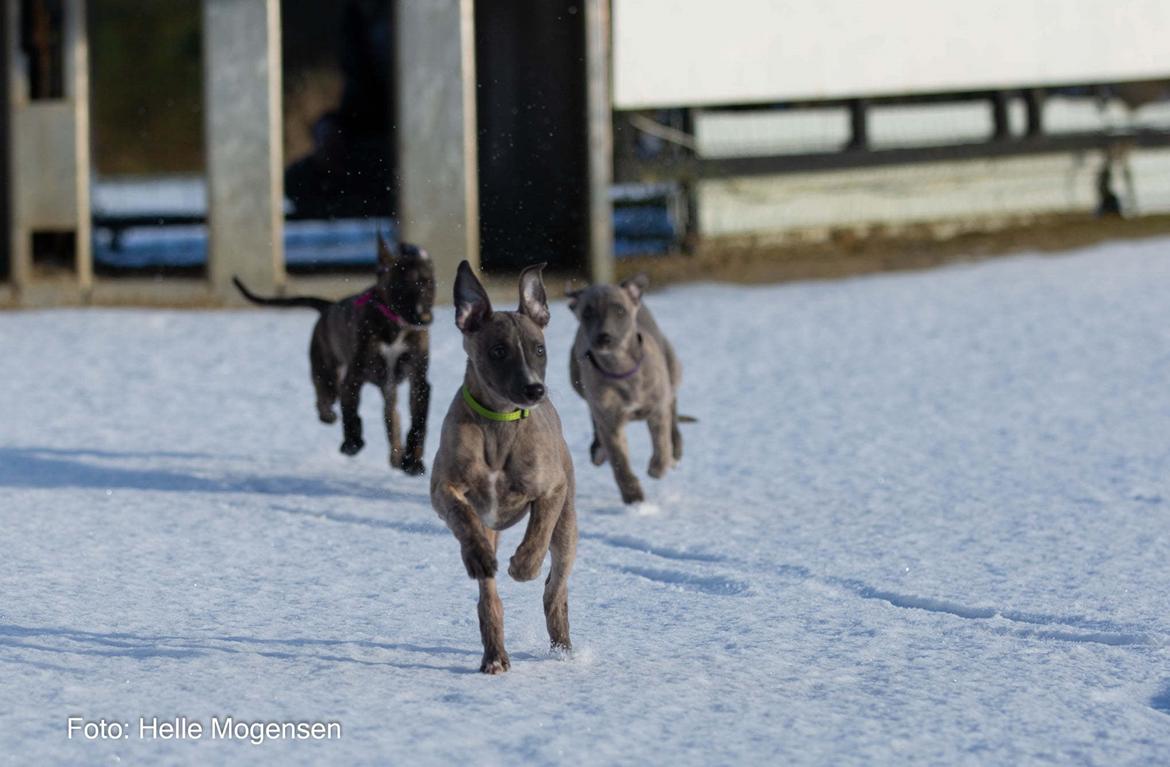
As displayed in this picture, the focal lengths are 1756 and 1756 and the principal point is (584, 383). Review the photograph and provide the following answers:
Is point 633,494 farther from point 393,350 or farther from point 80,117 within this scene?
point 80,117

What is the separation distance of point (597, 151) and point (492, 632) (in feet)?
31.8

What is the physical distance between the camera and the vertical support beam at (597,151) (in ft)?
46.6

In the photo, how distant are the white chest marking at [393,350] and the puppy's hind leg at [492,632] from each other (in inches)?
124

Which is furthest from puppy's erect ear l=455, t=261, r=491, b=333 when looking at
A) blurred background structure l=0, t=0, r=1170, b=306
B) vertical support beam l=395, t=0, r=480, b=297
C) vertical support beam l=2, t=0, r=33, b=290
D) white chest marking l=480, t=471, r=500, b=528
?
vertical support beam l=2, t=0, r=33, b=290

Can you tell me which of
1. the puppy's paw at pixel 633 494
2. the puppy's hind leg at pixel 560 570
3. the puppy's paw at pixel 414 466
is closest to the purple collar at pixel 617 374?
the puppy's paw at pixel 633 494

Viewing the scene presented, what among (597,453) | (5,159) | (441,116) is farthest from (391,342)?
(5,159)

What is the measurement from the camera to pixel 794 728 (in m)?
4.46

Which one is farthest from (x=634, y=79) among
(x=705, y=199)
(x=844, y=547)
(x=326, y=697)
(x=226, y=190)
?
(x=326, y=697)

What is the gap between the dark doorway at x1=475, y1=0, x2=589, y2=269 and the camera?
49.8 ft

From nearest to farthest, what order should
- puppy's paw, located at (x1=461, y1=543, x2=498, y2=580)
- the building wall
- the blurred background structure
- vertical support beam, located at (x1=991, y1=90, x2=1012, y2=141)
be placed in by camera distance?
puppy's paw, located at (x1=461, y1=543, x2=498, y2=580) → the blurred background structure → the building wall → vertical support beam, located at (x1=991, y1=90, x2=1012, y2=141)

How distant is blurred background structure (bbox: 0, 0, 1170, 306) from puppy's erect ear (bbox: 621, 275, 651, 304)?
652 centimetres

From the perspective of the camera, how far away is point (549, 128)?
1599 centimetres

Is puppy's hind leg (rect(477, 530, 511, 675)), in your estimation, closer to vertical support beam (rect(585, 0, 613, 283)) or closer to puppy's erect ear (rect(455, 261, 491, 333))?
puppy's erect ear (rect(455, 261, 491, 333))

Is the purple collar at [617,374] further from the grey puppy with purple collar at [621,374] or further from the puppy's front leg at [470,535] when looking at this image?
the puppy's front leg at [470,535]
